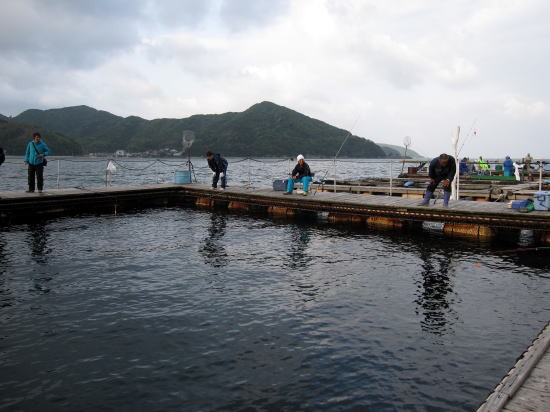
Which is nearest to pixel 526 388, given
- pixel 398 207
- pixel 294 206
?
pixel 398 207

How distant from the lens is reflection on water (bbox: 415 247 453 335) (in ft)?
25.9

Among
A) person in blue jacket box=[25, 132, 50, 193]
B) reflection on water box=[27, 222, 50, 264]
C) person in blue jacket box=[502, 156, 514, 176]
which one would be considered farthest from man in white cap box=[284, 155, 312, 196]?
person in blue jacket box=[502, 156, 514, 176]

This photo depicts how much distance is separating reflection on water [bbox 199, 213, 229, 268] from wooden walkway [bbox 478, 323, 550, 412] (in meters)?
8.28

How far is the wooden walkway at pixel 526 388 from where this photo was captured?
419cm

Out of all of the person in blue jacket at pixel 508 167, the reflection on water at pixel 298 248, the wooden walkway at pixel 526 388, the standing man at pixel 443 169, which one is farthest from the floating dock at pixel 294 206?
the person in blue jacket at pixel 508 167

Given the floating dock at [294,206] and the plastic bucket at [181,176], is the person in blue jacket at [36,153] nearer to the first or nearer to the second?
the floating dock at [294,206]

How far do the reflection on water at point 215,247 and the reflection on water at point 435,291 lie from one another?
577 cm

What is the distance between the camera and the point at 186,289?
31.7ft

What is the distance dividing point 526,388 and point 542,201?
13.7 metres

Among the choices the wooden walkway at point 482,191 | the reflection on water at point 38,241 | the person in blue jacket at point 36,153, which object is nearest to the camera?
the reflection on water at point 38,241

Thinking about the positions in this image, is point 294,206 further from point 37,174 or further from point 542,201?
point 37,174

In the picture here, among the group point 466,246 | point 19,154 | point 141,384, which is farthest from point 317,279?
point 19,154

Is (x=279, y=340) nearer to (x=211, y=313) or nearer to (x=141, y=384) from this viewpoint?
(x=211, y=313)

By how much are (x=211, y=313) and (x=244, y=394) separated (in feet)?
9.68
